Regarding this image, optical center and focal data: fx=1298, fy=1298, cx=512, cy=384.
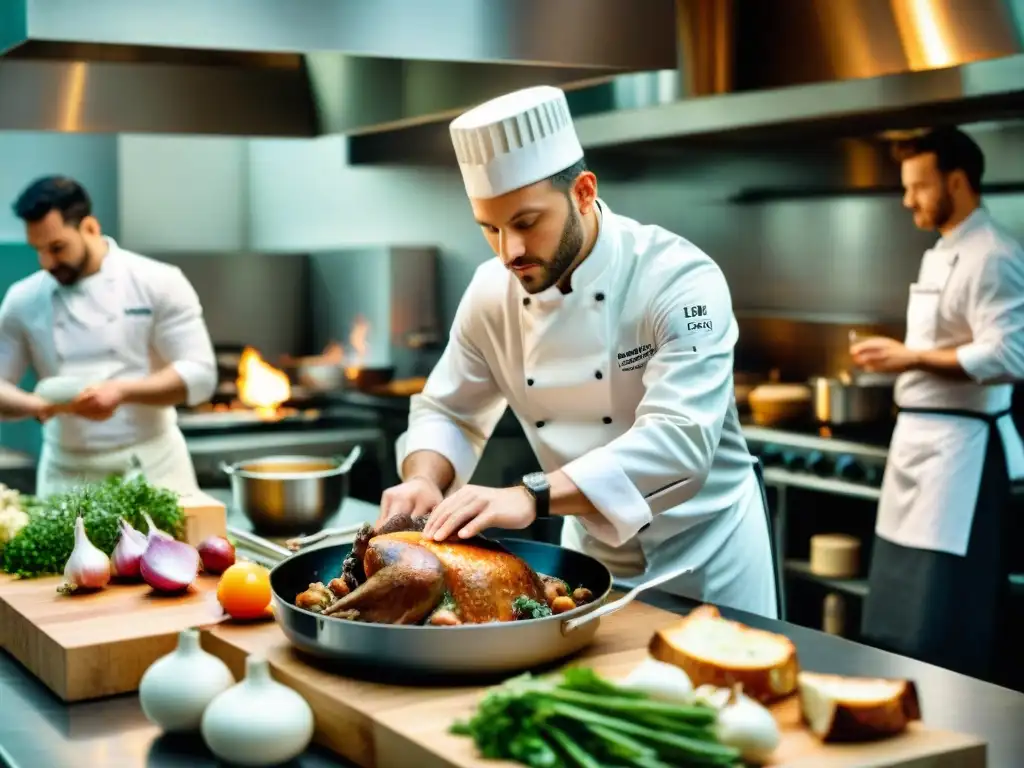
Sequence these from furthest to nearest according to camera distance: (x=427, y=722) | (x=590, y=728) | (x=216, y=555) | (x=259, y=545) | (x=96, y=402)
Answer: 1. (x=96, y=402)
2. (x=259, y=545)
3. (x=216, y=555)
4. (x=427, y=722)
5. (x=590, y=728)

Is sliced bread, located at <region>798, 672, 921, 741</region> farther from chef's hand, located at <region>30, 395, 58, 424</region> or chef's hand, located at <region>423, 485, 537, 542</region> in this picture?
chef's hand, located at <region>30, 395, 58, 424</region>

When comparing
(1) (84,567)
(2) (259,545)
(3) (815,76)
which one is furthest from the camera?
(3) (815,76)

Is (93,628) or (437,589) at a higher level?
(437,589)

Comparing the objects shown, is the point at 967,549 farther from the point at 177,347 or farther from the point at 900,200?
the point at 177,347

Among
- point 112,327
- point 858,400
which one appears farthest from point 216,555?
point 858,400

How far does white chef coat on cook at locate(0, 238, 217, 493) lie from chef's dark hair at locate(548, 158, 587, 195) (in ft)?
6.91

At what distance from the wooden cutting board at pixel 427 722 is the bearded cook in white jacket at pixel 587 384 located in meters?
0.25

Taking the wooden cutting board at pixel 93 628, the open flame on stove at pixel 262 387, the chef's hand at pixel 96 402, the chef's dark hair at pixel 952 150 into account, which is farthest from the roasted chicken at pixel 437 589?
the open flame on stove at pixel 262 387

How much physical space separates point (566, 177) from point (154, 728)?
1057 millimetres

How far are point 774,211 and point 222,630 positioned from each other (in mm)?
3380

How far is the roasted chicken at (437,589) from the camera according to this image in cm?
161

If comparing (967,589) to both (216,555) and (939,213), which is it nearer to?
(939,213)

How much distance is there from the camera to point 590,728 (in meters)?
1.27

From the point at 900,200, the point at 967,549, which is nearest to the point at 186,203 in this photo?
the point at 900,200
